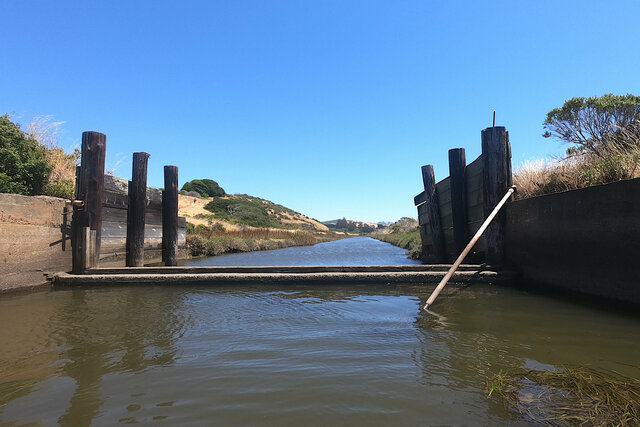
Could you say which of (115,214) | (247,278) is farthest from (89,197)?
(247,278)

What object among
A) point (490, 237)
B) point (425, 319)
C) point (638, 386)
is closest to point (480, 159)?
point (490, 237)

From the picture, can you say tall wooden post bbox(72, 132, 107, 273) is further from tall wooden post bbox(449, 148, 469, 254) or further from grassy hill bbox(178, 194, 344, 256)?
grassy hill bbox(178, 194, 344, 256)

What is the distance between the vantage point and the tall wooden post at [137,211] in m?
9.09

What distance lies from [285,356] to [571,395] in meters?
2.13

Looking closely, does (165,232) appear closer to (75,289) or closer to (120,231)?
(120,231)

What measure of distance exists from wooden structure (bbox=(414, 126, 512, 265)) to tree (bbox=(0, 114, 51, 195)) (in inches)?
376

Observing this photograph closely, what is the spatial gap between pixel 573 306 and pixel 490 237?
2.78 meters

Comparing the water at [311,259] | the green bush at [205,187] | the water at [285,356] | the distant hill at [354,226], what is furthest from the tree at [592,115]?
the distant hill at [354,226]

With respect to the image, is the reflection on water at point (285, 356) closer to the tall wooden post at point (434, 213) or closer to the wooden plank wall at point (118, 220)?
the wooden plank wall at point (118, 220)

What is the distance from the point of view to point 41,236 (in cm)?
691

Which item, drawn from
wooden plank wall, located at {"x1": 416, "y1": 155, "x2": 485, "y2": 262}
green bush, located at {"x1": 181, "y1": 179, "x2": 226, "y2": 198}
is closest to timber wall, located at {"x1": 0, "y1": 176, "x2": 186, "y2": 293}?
wooden plank wall, located at {"x1": 416, "y1": 155, "x2": 485, "y2": 262}

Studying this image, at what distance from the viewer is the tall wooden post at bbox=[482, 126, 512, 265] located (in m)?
7.45

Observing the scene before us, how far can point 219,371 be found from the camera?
2.83m

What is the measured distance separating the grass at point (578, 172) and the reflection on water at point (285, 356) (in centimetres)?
224
